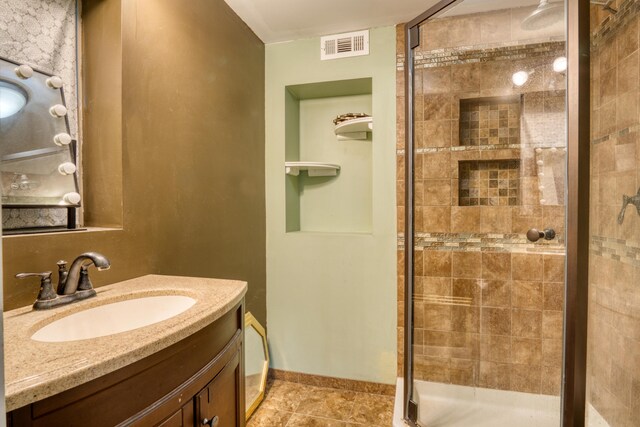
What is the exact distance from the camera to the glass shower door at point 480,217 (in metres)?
1.66

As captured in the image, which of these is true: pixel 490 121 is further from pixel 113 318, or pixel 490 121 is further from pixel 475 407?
pixel 113 318

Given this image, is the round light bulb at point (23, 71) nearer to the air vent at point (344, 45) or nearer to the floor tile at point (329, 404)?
the air vent at point (344, 45)

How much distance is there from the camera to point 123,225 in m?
1.17

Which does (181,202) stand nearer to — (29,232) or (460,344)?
(29,232)

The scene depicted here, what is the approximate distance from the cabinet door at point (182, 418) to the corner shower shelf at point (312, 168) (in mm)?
1548

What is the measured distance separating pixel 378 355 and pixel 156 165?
1.67 metres

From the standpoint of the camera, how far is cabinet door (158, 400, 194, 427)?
2.38 ft

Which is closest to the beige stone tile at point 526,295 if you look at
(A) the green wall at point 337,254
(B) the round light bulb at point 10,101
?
(A) the green wall at point 337,254

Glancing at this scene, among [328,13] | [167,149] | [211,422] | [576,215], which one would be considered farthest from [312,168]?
[211,422]

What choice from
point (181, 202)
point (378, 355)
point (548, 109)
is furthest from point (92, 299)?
point (548, 109)

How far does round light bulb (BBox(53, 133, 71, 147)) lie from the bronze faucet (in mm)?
400

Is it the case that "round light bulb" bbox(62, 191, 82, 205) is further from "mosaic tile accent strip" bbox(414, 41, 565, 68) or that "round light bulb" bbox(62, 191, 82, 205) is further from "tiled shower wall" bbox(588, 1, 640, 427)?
"tiled shower wall" bbox(588, 1, 640, 427)

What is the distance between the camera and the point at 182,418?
0.77 meters

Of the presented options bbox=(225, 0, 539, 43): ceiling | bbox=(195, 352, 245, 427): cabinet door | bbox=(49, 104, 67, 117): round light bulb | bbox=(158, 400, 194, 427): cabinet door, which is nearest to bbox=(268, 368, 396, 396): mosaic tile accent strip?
bbox=(195, 352, 245, 427): cabinet door
